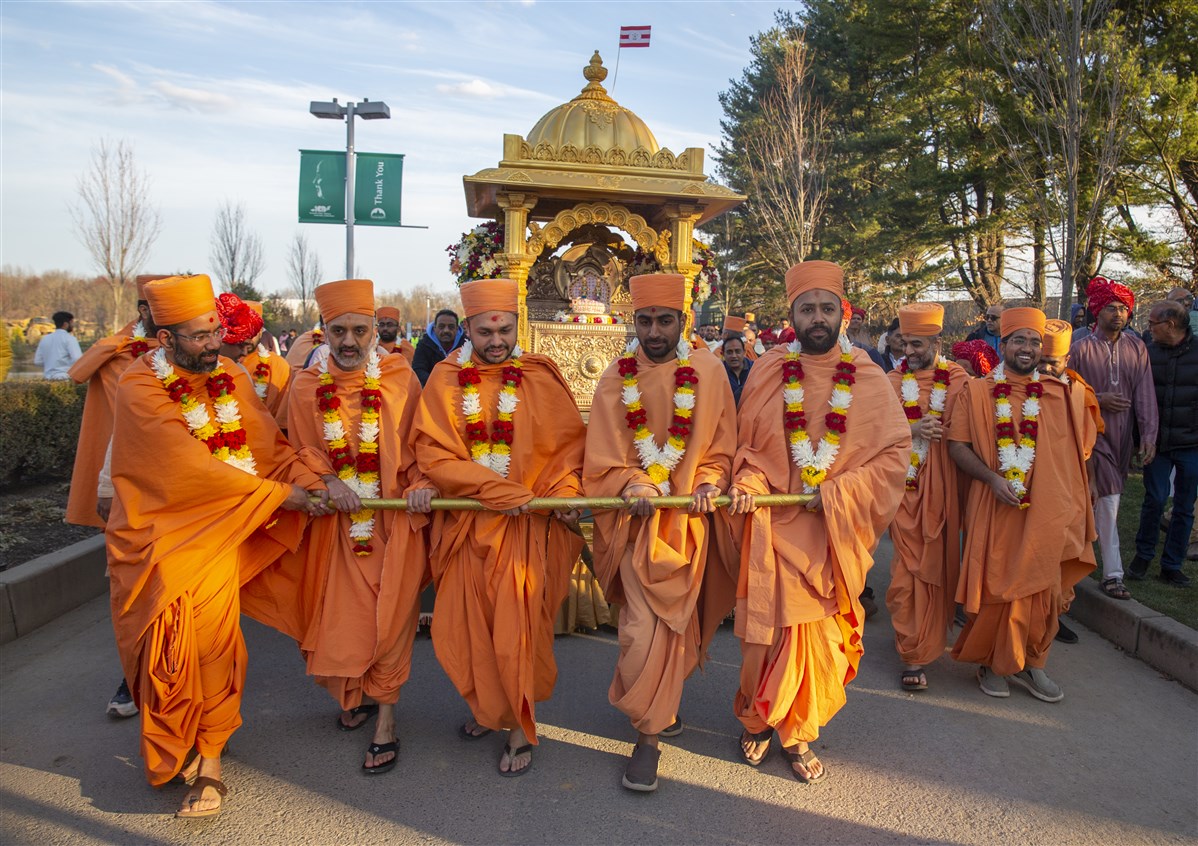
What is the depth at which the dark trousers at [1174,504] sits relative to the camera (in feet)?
19.2

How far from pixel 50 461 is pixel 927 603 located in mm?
8184

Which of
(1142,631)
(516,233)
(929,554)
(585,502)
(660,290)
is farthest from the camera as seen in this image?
(516,233)

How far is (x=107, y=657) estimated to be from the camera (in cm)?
502

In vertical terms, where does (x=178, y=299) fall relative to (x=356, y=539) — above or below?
above

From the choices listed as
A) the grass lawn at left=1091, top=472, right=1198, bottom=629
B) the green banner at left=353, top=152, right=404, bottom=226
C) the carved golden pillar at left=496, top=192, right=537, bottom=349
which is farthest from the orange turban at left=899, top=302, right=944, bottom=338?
the green banner at left=353, top=152, right=404, bottom=226

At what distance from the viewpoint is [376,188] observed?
1315cm

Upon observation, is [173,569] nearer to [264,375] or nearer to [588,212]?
[264,375]

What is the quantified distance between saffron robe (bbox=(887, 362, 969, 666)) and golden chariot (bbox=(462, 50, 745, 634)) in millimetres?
2932

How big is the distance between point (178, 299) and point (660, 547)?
2.39 m

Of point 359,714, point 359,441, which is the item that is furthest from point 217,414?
point 359,714

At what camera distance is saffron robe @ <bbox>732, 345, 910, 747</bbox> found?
3.71m

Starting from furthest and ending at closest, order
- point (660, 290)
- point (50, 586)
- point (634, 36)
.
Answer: point (634, 36) → point (50, 586) → point (660, 290)

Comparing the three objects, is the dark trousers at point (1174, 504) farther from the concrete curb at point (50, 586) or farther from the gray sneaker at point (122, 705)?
the concrete curb at point (50, 586)

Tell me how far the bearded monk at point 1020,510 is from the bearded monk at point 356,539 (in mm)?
3142
